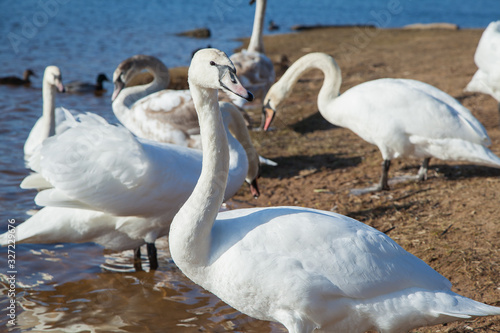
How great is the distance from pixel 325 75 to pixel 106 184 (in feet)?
9.93

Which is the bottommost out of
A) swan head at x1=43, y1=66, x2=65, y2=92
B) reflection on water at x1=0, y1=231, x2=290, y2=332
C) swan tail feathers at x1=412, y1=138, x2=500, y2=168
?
reflection on water at x1=0, y1=231, x2=290, y2=332

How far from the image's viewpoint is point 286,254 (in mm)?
2844

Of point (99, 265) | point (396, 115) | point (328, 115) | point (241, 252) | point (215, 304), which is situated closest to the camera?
point (241, 252)

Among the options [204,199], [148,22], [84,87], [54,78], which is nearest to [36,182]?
[204,199]

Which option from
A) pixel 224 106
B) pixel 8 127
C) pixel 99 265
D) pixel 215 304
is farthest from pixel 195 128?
pixel 8 127

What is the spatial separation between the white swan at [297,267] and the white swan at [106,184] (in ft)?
4.03

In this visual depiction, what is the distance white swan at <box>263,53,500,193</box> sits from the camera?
5297 mm

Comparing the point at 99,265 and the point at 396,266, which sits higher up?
the point at 396,266

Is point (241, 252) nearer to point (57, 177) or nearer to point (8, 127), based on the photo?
point (57, 177)

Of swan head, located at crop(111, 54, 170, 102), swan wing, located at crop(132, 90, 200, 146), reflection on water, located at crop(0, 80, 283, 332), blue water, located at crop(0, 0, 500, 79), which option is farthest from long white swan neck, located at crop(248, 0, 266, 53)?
reflection on water, located at crop(0, 80, 283, 332)

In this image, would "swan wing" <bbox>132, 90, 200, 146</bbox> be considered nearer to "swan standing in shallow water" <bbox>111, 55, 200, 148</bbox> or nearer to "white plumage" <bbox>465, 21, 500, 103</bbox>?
"swan standing in shallow water" <bbox>111, 55, 200, 148</bbox>

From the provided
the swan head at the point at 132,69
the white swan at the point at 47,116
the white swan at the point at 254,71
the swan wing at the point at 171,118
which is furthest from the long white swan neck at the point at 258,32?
the white swan at the point at 47,116

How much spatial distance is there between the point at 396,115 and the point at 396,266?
273 cm

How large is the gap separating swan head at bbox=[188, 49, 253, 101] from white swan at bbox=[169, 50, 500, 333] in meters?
0.01
